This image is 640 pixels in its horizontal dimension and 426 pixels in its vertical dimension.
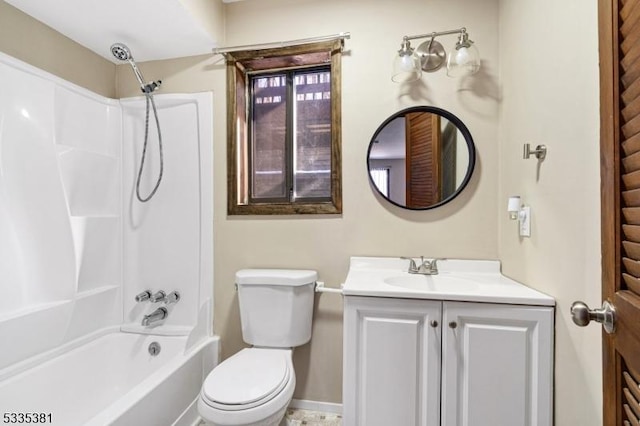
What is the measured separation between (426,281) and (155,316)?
5.40 feet

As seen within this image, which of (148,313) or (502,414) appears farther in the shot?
(148,313)

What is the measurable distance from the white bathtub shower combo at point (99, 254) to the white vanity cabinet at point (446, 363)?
0.95 m

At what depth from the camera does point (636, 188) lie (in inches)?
21.9

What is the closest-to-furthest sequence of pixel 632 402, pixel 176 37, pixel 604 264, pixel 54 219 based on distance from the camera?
pixel 632 402 < pixel 604 264 < pixel 54 219 < pixel 176 37

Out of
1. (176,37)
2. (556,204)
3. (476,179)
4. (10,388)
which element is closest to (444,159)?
(476,179)

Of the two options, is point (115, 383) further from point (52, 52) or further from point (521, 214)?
point (521, 214)

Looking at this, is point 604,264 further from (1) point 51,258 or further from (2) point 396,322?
(1) point 51,258

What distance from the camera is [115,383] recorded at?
5.61 ft

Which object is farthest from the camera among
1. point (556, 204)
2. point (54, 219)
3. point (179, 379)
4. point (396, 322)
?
→ point (54, 219)

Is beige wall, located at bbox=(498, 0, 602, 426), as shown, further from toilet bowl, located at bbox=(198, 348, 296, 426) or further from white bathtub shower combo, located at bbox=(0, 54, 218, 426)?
→ white bathtub shower combo, located at bbox=(0, 54, 218, 426)

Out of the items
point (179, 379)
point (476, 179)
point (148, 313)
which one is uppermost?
point (476, 179)

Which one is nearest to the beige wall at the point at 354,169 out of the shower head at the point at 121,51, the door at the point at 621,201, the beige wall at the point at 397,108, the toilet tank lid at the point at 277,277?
the beige wall at the point at 397,108

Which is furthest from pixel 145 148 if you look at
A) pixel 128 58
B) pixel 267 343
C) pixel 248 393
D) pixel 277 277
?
pixel 248 393

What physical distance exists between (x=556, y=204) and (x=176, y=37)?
2.09 meters
